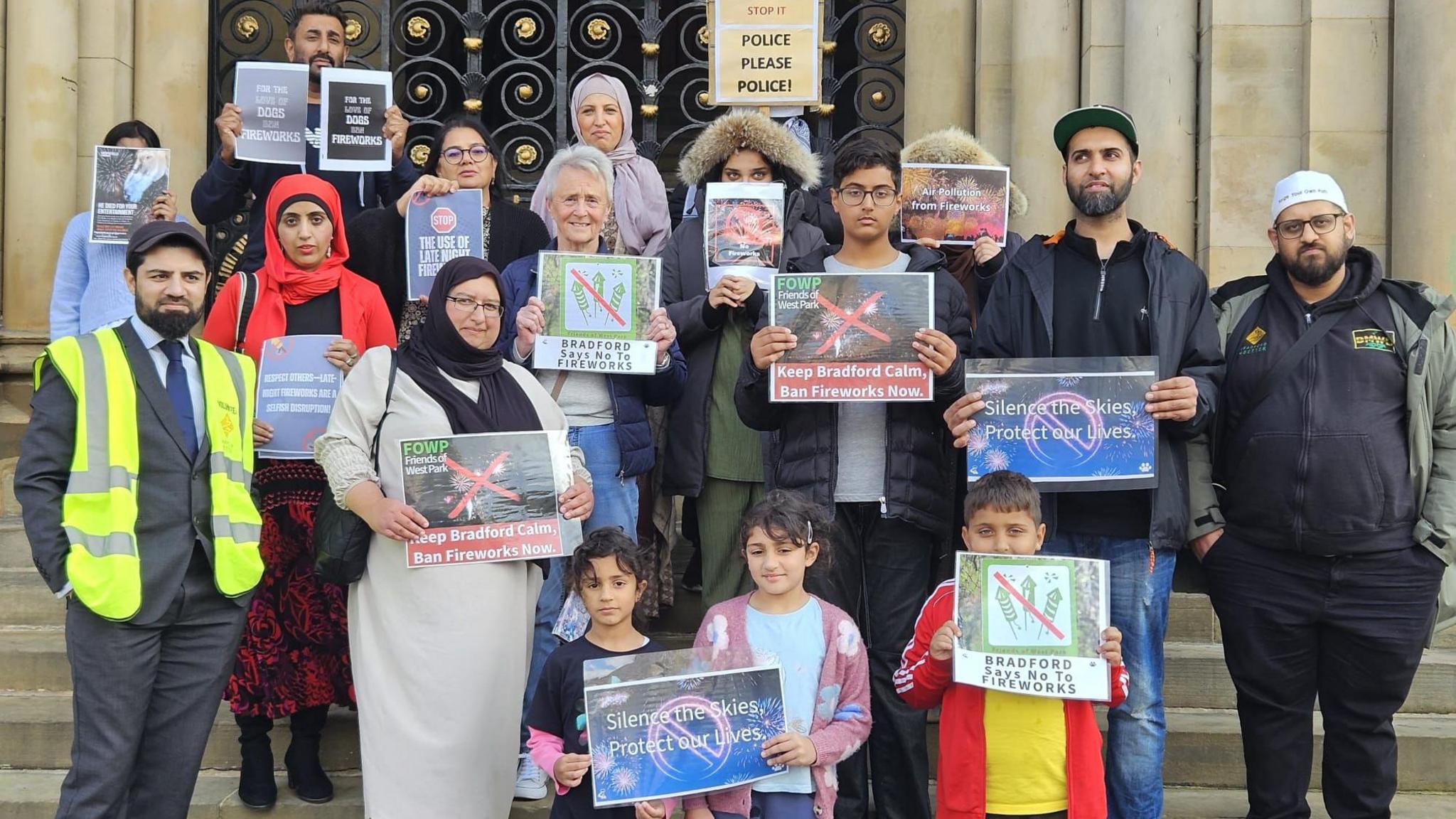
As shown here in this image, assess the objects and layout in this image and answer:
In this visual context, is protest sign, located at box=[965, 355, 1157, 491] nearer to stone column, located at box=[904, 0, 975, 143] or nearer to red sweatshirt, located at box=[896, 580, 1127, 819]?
red sweatshirt, located at box=[896, 580, 1127, 819]

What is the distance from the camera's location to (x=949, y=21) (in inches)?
335

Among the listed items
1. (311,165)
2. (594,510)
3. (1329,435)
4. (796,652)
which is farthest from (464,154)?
(1329,435)

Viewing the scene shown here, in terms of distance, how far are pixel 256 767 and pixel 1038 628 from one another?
8.74 feet

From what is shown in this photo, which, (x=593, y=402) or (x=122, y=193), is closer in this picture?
(x=593, y=402)

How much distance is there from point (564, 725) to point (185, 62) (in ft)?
19.4

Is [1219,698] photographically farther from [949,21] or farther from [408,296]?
[949,21]

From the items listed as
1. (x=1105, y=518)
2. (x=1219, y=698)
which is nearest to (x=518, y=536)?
(x=1105, y=518)

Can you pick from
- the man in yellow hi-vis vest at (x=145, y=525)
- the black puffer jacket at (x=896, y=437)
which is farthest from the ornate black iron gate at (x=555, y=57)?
the man in yellow hi-vis vest at (x=145, y=525)

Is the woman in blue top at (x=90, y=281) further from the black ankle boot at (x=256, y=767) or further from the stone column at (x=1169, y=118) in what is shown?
Result: the stone column at (x=1169, y=118)

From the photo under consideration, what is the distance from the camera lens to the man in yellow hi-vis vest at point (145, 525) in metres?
3.98

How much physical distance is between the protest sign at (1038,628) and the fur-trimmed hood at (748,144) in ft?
6.38

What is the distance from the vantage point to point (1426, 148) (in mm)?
6547

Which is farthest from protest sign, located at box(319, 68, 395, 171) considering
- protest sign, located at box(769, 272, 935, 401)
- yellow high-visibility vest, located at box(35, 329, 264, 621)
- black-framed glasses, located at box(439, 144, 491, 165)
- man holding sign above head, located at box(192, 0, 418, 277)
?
protest sign, located at box(769, 272, 935, 401)

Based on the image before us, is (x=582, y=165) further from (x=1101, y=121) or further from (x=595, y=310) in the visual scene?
(x=1101, y=121)
